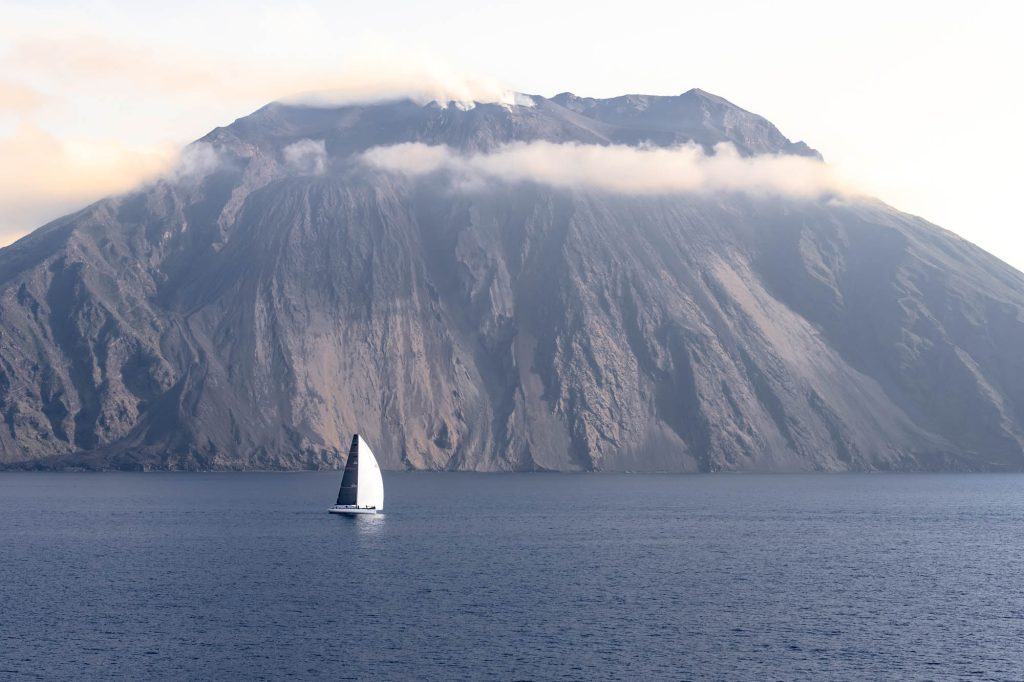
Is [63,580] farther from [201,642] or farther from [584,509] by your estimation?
[584,509]

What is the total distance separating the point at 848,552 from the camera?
134125mm

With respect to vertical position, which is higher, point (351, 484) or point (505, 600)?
point (351, 484)

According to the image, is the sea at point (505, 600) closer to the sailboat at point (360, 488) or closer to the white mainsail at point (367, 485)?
the sailboat at point (360, 488)

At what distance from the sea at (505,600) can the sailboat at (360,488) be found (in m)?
5.44

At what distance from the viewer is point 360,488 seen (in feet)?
553

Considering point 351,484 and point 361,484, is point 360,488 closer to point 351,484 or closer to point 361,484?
point 361,484

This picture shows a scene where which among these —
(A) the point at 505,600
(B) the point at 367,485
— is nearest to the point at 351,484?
(B) the point at 367,485

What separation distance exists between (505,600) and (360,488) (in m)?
74.3

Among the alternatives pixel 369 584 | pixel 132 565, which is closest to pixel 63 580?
pixel 132 565

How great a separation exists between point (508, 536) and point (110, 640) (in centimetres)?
7123

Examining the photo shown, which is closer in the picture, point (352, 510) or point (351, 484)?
point (352, 510)

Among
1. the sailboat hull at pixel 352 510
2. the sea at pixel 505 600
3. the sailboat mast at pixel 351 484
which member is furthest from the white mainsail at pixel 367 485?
the sea at pixel 505 600

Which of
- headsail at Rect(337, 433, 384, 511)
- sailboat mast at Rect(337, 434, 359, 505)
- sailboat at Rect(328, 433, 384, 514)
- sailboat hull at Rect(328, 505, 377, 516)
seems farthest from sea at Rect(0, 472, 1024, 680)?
sailboat mast at Rect(337, 434, 359, 505)

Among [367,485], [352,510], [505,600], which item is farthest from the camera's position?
[367,485]
